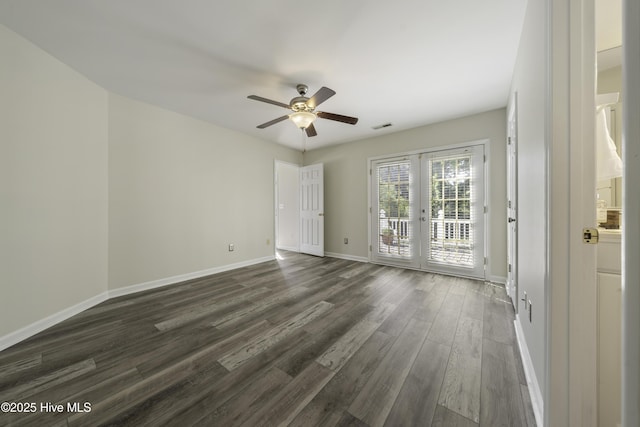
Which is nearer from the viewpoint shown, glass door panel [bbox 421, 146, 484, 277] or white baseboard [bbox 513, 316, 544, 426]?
white baseboard [bbox 513, 316, 544, 426]

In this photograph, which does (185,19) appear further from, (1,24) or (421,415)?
(421,415)

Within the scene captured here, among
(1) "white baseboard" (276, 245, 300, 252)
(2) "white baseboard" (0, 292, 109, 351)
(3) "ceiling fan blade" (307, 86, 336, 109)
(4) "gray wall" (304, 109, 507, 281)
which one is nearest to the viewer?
(2) "white baseboard" (0, 292, 109, 351)

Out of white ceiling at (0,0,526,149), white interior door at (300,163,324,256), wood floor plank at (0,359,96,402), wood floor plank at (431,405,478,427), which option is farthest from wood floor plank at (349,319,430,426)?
white interior door at (300,163,324,256)

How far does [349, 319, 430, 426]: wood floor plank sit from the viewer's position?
1.23 m

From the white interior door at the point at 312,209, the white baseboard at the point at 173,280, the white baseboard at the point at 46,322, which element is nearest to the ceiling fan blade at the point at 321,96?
the white interior door at the point at 312,209

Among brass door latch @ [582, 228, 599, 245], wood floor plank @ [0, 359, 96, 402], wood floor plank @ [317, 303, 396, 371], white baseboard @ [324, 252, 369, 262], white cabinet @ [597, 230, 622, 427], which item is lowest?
wood floor plank @ [0, 359, 96, 402]

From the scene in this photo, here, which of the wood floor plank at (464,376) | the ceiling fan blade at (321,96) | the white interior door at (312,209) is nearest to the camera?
the wood floor plank at (464,376)

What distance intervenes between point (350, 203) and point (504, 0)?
3513mm

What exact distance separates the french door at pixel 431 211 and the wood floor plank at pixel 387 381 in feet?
6.72

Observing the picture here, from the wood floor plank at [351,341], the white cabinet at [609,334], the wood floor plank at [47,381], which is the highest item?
the white cabinet at [609,334]

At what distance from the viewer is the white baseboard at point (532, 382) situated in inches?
46.1

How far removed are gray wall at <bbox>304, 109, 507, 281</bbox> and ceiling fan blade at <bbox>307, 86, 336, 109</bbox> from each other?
2.32 metres

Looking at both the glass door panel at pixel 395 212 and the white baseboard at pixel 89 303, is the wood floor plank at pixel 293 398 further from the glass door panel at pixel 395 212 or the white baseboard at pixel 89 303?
the glass door panel at pixel 395 212

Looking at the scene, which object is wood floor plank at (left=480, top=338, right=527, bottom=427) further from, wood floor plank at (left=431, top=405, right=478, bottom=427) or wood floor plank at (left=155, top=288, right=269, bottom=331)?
wood floor plank at (left=155, top=288, right=269, bottom=331)
